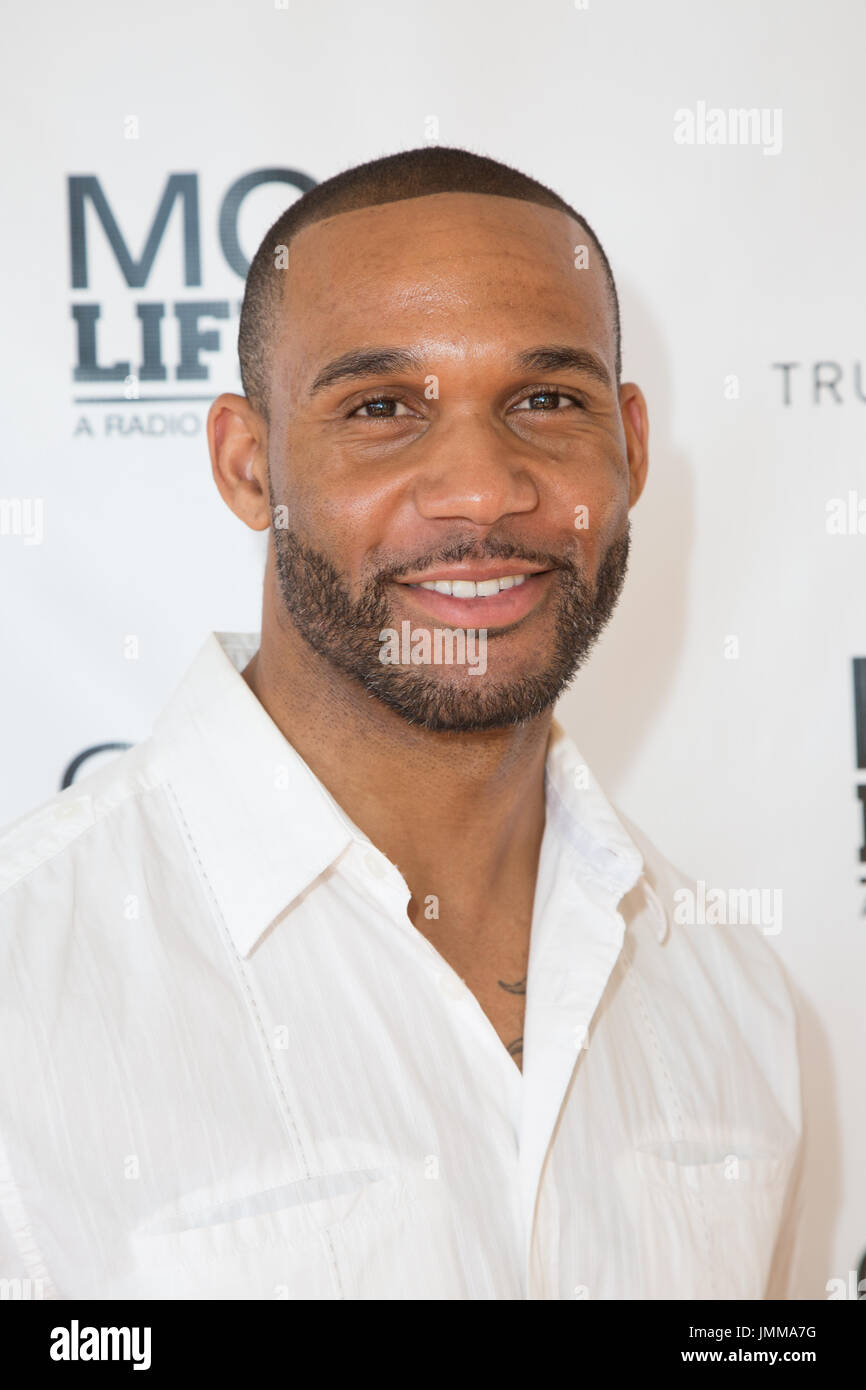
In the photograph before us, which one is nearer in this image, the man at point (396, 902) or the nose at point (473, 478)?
the man at point (396, 902)

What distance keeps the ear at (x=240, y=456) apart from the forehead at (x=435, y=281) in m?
0.08

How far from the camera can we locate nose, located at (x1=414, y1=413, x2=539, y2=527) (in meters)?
1.15

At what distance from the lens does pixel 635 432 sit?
148cm

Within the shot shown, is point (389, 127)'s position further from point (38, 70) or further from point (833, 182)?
point (833, 182)

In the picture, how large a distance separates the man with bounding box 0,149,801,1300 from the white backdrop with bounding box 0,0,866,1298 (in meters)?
0.40

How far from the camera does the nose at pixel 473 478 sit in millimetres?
1146

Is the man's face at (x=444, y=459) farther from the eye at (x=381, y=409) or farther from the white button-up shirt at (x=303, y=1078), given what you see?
the white button-up shirt at (x=303, y=1078)

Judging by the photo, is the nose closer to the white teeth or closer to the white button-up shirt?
the white teeth

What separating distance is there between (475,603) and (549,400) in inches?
8.8

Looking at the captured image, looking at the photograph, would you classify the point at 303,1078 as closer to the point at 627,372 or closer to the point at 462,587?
the point at 462,587

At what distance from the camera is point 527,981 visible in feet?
4.12

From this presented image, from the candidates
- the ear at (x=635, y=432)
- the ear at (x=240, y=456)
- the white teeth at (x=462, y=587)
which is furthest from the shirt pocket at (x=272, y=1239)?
the ear at (x=635, y=432)

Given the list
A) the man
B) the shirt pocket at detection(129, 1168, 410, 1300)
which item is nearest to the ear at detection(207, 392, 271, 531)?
the man

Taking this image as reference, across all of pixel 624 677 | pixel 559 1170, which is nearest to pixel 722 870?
pixel 624 677
